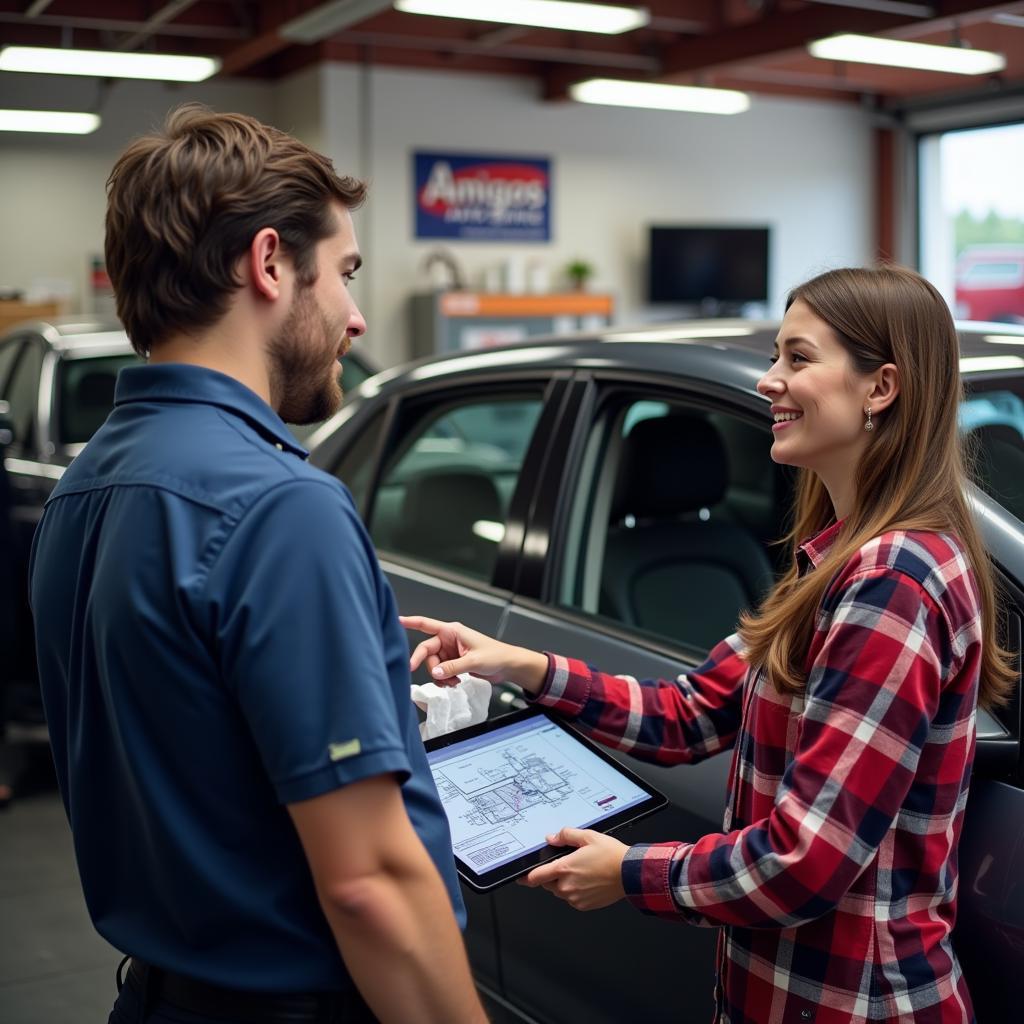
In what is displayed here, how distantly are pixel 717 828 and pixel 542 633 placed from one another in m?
0.53

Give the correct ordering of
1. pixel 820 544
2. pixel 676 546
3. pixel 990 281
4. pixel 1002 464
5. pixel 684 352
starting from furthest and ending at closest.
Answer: pixel 990 281 → pixel 676 546 → pixel 684 352 → pixel 1002 464 → pixel 820 544

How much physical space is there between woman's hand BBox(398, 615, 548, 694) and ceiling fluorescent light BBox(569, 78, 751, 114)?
835 cm

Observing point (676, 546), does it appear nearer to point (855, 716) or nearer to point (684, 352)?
point (684, 352)

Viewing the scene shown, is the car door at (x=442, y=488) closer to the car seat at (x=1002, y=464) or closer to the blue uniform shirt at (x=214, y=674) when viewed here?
the car seat at (x=1002, y=464)

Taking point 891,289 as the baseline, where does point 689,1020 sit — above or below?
below

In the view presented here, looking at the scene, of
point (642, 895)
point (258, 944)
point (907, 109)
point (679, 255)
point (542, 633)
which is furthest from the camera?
point (907, 109)

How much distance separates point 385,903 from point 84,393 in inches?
167

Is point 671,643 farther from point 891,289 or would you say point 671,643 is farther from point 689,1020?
point 891,289

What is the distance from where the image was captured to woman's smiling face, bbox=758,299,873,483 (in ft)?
4.53

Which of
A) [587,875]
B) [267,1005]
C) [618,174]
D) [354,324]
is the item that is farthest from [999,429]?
[618,174]

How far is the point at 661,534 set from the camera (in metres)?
2.64

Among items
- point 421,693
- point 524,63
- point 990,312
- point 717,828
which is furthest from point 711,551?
point 990,312

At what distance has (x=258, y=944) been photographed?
1.09 metres

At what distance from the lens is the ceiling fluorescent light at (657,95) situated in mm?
9484
